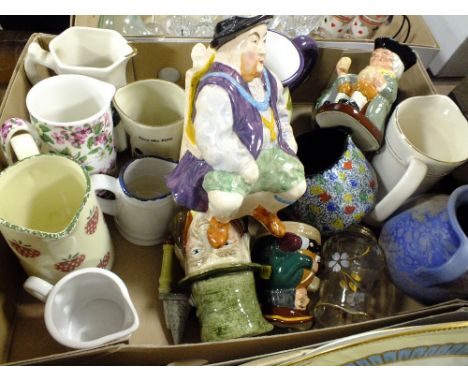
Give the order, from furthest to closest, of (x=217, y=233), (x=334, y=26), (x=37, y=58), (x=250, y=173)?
(x=334, y=26) → (x=37, y=58) → (x=217, y=233) → (x=250, y=173)

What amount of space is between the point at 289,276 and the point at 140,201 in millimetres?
220

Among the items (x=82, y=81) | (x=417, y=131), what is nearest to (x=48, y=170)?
(x=82, y=81)

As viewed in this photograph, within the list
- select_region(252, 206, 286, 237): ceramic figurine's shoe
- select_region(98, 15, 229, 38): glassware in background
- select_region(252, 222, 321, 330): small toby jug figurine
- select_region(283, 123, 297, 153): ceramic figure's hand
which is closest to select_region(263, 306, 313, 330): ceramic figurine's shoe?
select_region(252, 222, 321, 330): small toby jug figurine

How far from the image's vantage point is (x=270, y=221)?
570 mm

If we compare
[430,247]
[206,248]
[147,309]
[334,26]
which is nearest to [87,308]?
[147,309]

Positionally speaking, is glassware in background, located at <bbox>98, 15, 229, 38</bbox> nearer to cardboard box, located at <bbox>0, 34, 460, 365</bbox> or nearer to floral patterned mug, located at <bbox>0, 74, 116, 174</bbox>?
cardboard box, located at <bbox>0, 34, 460, 365</bbox>

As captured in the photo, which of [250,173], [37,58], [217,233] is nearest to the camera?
[250,173]

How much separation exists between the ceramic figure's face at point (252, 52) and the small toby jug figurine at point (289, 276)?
221mm

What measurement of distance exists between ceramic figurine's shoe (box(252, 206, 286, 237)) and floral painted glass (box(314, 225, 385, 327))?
12 cm

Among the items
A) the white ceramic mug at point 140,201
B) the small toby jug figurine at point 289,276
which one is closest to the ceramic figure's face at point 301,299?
the small toby jug figurine at point 289,276

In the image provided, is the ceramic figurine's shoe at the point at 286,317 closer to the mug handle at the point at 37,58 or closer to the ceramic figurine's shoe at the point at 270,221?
the ceramic figurine's shoe at the point at 270,221

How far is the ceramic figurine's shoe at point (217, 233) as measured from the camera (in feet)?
1.82

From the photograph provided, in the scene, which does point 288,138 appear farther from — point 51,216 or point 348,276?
point 51,216

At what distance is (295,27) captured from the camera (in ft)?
3.04
